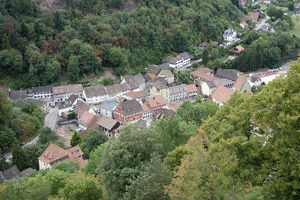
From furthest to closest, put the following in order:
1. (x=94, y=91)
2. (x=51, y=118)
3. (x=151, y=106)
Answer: (x=94, y=91) < (x=51, y=118) < (x=151, y=106)

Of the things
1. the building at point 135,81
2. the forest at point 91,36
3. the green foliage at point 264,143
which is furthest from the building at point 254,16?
the green foliage at point 264,143

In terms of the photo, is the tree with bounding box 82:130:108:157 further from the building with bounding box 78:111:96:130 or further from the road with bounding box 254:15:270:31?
the road with bounding box 254:15:270:31

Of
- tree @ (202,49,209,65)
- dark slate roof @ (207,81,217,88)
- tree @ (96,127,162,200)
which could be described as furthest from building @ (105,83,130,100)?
tree @ (96,127,162,200)

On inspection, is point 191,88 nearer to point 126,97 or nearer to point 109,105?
point 126,97

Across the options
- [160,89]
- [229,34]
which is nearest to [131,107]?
[160,89]

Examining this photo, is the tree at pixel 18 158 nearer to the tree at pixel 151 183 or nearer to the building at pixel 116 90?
the building at pixel 116 90
